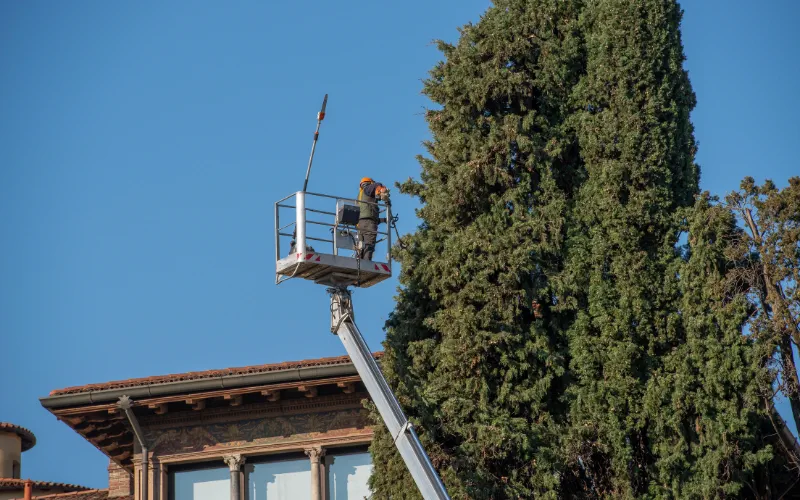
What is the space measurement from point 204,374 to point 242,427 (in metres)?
1.25

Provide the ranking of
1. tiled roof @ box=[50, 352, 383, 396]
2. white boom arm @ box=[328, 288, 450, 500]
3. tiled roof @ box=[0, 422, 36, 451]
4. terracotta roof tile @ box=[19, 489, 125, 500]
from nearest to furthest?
white boom arm @ box=[328, 288, 450, 500] → tiled roof @ box=[50, 352, 383, 396] → terracotta roof tile @ box=[19, 489, 125, 500] → tiled roof @ box=[0, 422, 36, 451]

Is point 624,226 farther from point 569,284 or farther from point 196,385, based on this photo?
point 196,385

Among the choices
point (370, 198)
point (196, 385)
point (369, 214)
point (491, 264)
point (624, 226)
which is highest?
point (370, 198)

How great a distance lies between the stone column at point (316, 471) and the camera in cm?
2414

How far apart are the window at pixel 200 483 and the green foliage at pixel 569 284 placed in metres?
4.17

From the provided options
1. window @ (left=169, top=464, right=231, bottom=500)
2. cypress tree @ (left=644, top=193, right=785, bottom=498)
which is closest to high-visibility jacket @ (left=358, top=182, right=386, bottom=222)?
cypress tree @ (left=644, top=193, right=785, bottom=498)

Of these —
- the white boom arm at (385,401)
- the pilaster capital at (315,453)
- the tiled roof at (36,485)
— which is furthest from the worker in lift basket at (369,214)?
the tiled roof at (36,485)

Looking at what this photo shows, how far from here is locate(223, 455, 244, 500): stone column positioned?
24375 millimetres

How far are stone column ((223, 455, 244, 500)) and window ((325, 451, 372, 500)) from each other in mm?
1544

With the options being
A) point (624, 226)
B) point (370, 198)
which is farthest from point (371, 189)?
point (624, 226)

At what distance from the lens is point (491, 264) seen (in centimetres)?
2144

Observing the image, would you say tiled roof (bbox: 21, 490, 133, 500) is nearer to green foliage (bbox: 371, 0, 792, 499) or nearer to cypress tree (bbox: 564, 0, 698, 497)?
green foliage (bbox: 371, 0, 792, 499)

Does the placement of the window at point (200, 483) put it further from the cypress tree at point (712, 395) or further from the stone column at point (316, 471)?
the cypress tree at point (712, 395)

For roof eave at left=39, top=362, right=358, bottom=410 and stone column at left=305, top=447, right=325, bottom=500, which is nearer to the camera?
roof eave at left=39, top=362, right=358, bottom=410
